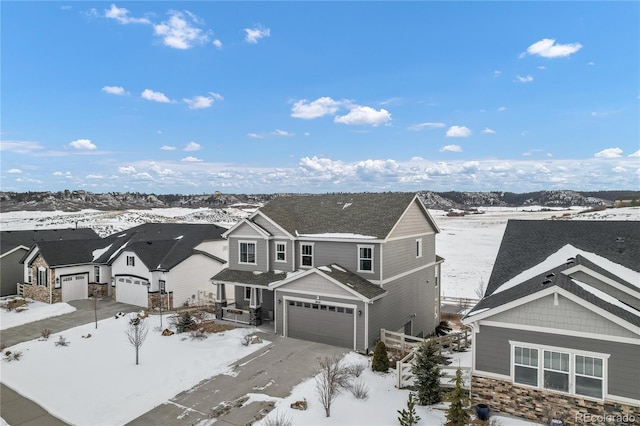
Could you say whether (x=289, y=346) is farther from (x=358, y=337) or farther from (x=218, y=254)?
(x=218, y=254)

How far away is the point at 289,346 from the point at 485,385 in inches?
361

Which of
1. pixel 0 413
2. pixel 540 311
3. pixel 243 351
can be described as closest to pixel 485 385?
pixel 540 311

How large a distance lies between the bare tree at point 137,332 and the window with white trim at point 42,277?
404 inches

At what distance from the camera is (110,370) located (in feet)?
52.8

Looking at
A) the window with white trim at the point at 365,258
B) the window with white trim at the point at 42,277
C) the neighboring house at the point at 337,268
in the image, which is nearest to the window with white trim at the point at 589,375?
the neighboring house at the point at 337,268

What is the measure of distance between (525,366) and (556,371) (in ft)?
2.55

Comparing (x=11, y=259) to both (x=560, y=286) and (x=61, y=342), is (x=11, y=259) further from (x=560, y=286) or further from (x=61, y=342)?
(x=560, y=286)

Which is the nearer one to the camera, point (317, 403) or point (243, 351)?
point (317, 403)

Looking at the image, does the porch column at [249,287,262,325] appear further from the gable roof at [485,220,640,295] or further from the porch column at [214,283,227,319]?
the gable roof at [485,220,640,295]

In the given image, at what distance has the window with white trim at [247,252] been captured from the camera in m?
23.2

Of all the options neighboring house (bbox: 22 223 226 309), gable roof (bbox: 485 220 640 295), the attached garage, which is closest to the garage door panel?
the attached garage

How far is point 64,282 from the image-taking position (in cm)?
2897

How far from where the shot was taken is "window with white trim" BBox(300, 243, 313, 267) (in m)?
21.7

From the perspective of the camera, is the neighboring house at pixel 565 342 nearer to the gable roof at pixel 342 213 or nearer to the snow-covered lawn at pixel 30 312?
the gable roof at pixel 342 213
